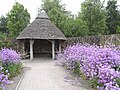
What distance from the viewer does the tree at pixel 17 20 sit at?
31688 mm

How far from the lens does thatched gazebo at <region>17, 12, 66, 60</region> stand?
65.7 ft

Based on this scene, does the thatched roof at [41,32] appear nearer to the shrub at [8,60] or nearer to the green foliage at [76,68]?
the green foliage at [76,68]

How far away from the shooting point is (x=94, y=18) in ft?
115

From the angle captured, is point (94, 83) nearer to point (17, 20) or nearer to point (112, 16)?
point (17, 20)

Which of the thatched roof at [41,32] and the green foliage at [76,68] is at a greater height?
the thatched roof at [41,32]

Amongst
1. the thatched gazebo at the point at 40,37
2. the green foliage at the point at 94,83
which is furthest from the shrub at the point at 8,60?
the thatched gazebo at the point at 40,37

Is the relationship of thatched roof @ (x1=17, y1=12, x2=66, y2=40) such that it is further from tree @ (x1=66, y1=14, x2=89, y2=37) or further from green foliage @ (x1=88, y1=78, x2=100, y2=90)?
green foliage @ (x1=88, y1=78, x2=100, y2=90)

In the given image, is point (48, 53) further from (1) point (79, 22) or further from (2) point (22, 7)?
(2) point (22, 7)

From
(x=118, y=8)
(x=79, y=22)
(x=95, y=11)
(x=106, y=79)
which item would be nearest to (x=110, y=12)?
(x=118, y=8)

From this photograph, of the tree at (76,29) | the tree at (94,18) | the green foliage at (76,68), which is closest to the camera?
the green foliage at (76,68)

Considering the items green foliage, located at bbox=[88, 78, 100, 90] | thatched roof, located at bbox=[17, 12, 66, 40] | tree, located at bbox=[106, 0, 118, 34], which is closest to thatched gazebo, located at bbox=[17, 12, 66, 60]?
thatched roof, located at bbox=[17, 12, 66, 40]

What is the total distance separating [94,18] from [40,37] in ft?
55.9

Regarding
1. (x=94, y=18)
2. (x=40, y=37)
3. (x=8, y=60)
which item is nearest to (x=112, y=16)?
(x=94, y=18)

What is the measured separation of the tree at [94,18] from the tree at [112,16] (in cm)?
283
